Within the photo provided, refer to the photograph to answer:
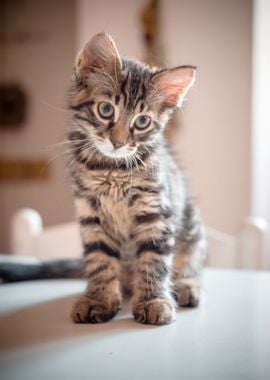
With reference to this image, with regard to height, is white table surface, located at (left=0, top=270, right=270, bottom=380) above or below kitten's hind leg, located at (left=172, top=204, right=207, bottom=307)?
below

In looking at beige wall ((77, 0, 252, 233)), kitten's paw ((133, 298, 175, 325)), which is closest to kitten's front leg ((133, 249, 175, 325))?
kitten's paw ((133, 298, 175, 325))

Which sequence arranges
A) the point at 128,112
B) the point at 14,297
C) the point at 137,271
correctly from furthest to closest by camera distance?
the point at 14,297, the point at 137,271, the point at 128,112

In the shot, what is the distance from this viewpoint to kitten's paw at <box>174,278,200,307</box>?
1.06 meters

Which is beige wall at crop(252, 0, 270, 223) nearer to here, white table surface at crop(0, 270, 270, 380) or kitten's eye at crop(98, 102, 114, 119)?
white table surface at crop(0, 270, 270, 380)

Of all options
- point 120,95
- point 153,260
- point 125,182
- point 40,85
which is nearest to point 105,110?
point 120,95

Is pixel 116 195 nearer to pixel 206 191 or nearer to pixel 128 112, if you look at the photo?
pixel 128 112

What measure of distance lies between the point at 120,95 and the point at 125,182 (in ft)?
0.54

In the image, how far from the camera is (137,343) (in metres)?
0.84

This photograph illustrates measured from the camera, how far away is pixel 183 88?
97cm

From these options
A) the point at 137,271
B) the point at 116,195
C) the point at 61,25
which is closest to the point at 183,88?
the point at 116,195

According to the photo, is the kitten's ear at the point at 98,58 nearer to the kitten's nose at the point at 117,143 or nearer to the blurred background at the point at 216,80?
the kitten's nose at the point at 117,143

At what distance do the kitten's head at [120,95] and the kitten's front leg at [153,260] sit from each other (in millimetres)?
146

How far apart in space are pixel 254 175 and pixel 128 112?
122 cm

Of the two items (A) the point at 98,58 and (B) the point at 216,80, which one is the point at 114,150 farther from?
(B) the point at 216,80
